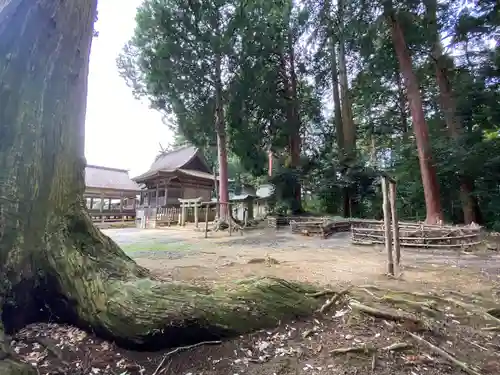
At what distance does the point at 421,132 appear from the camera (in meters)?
10.7

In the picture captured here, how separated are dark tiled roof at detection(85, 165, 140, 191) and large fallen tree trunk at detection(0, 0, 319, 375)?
70.5 feet

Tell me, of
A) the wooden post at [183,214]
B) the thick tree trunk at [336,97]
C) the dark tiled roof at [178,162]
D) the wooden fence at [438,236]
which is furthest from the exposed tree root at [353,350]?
the dark tiled roof at [178,162]

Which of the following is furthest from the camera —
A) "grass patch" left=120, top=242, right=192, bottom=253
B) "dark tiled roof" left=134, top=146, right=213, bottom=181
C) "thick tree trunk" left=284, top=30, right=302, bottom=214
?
"dark tiled roof" left=134, top=146, right=213, bottom=181

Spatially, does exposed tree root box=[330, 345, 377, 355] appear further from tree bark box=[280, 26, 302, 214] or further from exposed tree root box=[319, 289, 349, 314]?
tree bark box=[280, 26, 302, 214]

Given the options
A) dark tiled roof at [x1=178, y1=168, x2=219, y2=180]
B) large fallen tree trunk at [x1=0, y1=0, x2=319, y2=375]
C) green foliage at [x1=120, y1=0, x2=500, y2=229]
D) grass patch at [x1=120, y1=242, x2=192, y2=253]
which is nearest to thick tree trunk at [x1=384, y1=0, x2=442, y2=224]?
green foliage at [x1=120, y1=0, x2=500, y2=229]

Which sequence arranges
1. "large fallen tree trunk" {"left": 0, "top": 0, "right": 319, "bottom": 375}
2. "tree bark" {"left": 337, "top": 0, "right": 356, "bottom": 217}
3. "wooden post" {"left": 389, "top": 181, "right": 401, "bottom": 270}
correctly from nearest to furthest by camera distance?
"large fallen tree trunk" {"left": 0, "top": 0, "right": 319, "bottom": 375} < "wooden post" {"left": 389, "top": 181, "right": 401, "bottom": 270} < "tree bark" {"left": 337, "top": 0, "right": 356, "bottom": 217}

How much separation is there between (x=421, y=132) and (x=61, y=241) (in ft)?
38.3

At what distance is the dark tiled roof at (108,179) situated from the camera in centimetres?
2245

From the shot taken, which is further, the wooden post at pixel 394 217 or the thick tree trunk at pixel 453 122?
the thick tree trunk at pixel 453 122

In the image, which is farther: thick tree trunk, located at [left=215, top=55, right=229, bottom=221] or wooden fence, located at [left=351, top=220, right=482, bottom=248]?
thick tree trunk, located at [left=215, top=55, right=229, bottom=221]

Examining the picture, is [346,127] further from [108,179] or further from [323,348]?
[108,179]

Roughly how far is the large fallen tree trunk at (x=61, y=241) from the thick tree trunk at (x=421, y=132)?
30.9 feet

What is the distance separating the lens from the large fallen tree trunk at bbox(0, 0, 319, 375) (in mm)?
2299

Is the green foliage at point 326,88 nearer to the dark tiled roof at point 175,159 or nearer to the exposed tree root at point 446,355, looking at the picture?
the dark tiled roof at point 175,159
